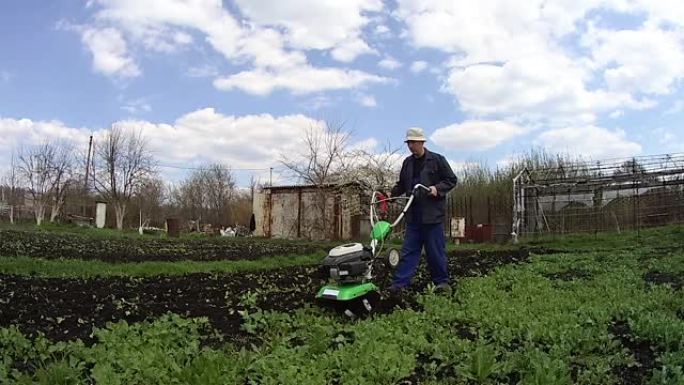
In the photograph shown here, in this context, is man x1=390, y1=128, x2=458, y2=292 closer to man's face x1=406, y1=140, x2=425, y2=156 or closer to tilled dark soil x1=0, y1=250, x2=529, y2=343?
man's face x1=406, y1=140, x2=425, y2=156

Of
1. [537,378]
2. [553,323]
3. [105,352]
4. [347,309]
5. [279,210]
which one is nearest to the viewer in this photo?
[537,378]

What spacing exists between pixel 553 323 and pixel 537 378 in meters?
1.58

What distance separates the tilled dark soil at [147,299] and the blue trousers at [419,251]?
228mm

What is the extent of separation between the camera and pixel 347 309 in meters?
5.65

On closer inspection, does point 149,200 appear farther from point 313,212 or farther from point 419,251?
point 419,251

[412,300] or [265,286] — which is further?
[265,286]

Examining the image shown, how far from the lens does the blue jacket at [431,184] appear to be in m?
7.00

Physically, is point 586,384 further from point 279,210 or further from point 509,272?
point 279,210

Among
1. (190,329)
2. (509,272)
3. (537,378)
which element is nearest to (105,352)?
(190,329)

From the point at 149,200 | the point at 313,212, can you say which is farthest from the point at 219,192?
the point at 313,212

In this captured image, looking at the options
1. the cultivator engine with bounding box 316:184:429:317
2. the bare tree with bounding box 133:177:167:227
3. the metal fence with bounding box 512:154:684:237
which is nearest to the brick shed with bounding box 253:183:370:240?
the metal fence with bounding box 512:154:684:237

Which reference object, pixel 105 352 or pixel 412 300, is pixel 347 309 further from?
pixel 105 352

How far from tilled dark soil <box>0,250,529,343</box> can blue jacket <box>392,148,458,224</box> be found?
35.9 inches

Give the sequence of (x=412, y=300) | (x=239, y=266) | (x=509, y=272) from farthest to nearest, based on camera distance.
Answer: (x=239, y=266), (x=509, y=272), (x=412, y=300)
